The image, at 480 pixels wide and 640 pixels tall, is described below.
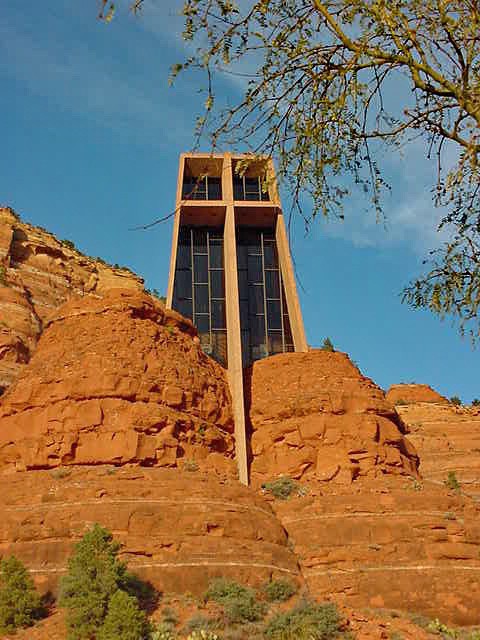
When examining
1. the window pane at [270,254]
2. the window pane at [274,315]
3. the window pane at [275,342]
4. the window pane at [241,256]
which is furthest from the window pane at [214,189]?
the window pane at [275,342]

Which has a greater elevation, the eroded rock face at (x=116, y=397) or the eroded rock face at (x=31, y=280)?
the eroded rock face at (x=31, y=280)

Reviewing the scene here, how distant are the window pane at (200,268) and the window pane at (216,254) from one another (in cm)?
33

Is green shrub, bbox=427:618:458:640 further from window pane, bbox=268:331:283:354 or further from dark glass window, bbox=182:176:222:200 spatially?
dark glass window, bbox=182:176:222:200

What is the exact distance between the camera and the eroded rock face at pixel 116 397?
75.5 ft

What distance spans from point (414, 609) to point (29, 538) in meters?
9.24

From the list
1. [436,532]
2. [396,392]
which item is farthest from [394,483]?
[396,392]

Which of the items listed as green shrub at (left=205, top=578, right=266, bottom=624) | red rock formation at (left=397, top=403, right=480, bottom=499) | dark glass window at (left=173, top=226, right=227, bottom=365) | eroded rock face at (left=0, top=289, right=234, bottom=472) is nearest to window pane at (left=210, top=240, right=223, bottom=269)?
dark glass window at (left=173, top=226, right=227, bottom=365)

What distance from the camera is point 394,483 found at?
23.7 metres

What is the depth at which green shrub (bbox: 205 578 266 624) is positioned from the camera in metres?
16.5

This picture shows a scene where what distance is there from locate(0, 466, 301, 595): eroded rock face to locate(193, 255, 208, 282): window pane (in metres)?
16.4

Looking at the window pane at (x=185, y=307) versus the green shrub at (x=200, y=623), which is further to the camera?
the window pane at (x=185, y=307)

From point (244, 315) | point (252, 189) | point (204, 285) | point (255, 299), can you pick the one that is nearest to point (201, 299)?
point (204, 285)

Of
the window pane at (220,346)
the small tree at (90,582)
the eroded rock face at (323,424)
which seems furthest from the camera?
the window pane at (220,346)

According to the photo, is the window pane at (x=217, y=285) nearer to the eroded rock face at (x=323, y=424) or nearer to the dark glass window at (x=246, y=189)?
the dark glass window at (x=246, y=189)
